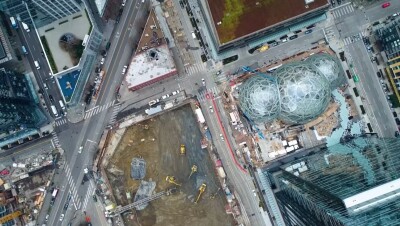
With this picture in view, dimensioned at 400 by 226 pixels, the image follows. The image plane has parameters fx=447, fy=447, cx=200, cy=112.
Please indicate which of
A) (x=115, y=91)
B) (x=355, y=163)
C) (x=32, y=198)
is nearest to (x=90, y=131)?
(x=115, y=91)

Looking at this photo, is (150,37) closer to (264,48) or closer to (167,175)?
(264,48)

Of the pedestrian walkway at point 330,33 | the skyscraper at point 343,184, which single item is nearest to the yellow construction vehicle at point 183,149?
the skyscraper at point 343,184

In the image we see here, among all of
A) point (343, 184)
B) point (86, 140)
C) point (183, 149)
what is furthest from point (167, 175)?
point (343, 184)

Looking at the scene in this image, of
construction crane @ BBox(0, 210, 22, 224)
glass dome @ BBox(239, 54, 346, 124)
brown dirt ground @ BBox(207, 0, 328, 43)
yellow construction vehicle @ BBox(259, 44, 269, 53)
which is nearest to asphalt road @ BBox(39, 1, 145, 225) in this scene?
construction crane @ BBox(0, 210, 22, 224)

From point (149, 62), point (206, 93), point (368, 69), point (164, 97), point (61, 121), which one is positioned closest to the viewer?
point (149, 62)

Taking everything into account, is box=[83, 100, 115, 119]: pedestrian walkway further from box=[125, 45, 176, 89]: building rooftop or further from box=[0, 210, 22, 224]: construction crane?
box=[0, 210, 22, 224]: construction crane

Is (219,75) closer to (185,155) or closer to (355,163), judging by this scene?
(185,155)
